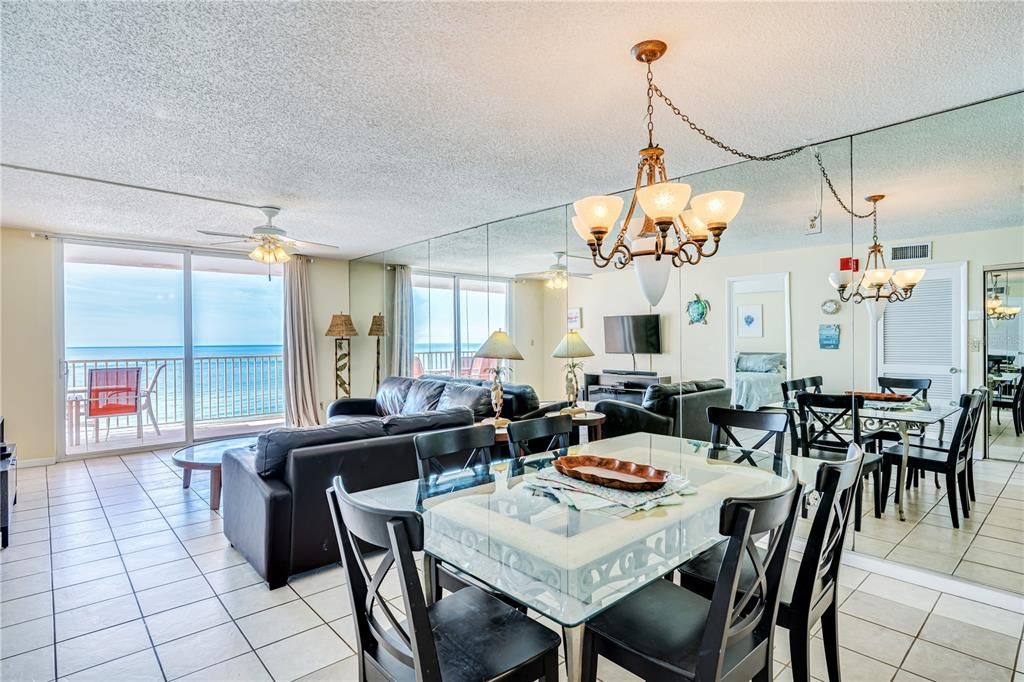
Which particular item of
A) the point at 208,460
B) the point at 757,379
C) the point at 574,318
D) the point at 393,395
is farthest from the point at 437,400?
the point at 757,379

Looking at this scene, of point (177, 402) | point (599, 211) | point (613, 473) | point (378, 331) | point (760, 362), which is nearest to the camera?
point (613, 473)

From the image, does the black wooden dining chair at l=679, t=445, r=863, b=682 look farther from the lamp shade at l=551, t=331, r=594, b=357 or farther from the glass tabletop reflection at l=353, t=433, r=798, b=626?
the lamp shade at l=551, t=331, r=594, b=357

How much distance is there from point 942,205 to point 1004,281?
2.21 ft

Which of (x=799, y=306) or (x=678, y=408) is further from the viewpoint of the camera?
(x=678, y=408)

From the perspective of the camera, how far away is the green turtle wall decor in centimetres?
361

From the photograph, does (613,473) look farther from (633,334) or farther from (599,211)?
(633,334)

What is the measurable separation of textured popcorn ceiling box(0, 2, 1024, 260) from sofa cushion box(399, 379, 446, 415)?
6.85 feet

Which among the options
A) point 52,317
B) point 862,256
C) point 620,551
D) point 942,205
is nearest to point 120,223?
point 52,317

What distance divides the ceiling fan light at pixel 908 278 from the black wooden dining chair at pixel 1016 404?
628mm

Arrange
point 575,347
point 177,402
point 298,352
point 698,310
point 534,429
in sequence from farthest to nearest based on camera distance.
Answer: point 298,352 → point 177,402 → point 575,347 → point 698,310 → point 534,429

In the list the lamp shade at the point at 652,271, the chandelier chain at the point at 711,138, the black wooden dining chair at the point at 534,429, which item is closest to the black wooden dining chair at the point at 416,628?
the black wooden dining chair at the point at 534,429

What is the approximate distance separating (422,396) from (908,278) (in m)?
4.04

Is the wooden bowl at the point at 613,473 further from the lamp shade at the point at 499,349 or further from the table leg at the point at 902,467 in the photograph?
the lamp shade at the point at 499,349

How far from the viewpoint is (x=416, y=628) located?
115cm
